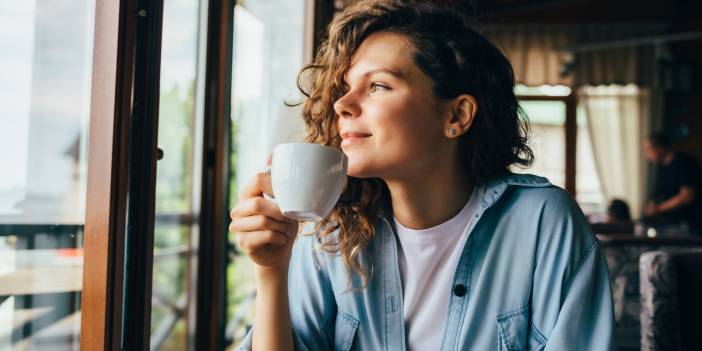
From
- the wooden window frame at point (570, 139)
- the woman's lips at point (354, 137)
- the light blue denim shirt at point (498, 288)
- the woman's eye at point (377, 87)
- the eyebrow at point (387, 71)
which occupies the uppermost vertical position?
the wooden window frame at point (570, 139)

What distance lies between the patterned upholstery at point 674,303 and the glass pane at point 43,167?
4.30ft

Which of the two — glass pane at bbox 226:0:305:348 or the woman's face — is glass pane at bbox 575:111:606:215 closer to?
glass pane at bbox 226:0:305:348

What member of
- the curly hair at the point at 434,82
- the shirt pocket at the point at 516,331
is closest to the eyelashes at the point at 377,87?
the curly hair at the point at 434,82

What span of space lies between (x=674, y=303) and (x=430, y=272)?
67 centimetres

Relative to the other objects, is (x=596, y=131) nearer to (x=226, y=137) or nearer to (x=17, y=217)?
(x=226, y=137)

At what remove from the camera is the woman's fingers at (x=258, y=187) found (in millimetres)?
928

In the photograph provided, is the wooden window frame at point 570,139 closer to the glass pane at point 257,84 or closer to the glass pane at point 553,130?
the glass pane at point 553,130

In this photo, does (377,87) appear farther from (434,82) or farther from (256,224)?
(256,224)

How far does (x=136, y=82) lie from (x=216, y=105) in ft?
2.88

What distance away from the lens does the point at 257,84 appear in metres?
3.00

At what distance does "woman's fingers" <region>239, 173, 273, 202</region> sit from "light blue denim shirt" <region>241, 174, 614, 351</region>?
0.34 meters

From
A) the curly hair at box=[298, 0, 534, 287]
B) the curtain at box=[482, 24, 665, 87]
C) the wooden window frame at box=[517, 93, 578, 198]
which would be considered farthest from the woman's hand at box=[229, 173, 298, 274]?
the curtain at box=[482, 24, 665, 87]

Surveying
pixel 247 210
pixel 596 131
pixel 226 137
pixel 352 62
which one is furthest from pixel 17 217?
pixel 596 131

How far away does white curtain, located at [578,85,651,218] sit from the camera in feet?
22.6
